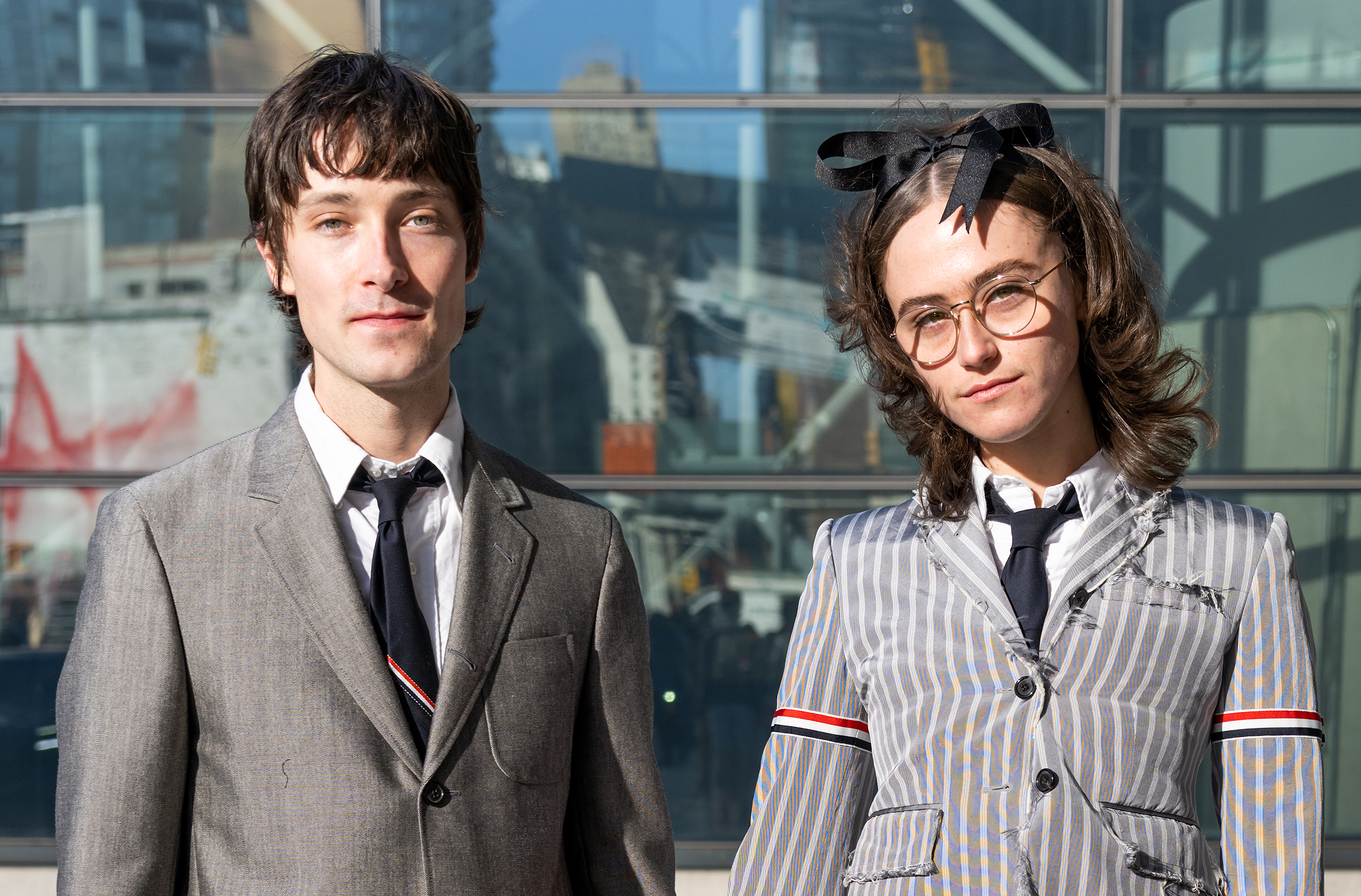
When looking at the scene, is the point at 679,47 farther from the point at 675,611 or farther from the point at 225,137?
the point at 675,611

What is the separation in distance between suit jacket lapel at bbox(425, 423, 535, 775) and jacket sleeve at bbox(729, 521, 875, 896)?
1.56 feet

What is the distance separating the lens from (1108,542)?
1.77 metres

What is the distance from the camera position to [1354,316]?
199 inches

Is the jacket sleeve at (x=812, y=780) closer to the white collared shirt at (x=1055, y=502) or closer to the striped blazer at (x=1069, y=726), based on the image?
the striped blazer at (x=1069, y=726)

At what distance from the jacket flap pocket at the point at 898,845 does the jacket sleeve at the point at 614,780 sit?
0.35 metres

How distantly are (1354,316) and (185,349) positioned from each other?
16.8 feet

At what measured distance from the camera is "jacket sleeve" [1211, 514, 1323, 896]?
161 centimetres

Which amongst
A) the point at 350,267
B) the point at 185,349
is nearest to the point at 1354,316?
the point at 350,267

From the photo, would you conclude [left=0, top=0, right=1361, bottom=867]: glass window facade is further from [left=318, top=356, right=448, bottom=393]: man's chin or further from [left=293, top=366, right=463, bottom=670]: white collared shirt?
[left=318, top=356, right=448, bottom=393]: man's chin

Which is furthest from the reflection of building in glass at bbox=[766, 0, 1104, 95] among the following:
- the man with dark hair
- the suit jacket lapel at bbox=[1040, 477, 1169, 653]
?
the suit jacket lapel at bbox=[1040, 477, 1169, 653]

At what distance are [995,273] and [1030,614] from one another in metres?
0.52

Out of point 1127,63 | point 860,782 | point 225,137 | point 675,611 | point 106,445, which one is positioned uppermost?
point 1127,63

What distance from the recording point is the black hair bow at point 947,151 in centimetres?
176

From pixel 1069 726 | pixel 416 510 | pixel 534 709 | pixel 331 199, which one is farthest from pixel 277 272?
pixel 1069 726
